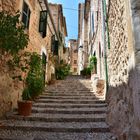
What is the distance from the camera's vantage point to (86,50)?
67.0ft

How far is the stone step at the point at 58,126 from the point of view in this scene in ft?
17.0

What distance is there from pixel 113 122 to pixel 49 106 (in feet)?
9.60

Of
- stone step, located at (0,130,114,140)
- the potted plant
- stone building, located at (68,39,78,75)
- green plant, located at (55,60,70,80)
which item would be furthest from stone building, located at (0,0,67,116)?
stone building, located at (68,39,78,75)

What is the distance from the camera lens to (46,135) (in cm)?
489

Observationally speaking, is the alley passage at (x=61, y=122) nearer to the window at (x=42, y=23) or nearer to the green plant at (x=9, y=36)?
the green plant at (x=9, y=36)

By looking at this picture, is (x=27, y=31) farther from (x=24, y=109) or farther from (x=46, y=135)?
(x=46, y=135)

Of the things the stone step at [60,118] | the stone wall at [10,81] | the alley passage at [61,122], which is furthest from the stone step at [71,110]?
the stone wall at [10,81]

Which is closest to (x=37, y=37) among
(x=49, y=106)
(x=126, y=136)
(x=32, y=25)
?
(x=32, y=25)

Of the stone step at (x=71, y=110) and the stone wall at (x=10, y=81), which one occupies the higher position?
the stone wall at (x=10, y=81)

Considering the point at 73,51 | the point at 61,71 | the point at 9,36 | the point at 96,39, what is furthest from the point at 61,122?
the point at 73,51

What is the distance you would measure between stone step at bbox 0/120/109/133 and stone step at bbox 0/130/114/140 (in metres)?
0.13

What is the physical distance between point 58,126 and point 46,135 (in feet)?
1.78

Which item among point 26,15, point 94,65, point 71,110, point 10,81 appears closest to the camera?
point 10,81

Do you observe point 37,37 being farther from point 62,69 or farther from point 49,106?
point 62,69
